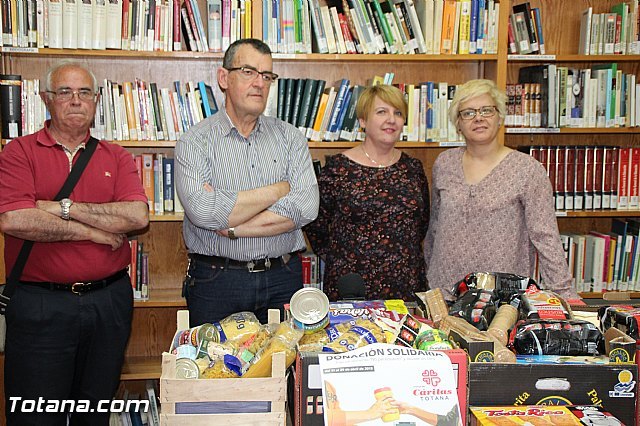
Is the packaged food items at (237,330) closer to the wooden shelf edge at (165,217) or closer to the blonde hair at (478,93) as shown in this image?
the blonde hair at (478,93)

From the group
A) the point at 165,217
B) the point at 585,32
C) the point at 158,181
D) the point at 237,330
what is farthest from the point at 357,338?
the point at 585,32

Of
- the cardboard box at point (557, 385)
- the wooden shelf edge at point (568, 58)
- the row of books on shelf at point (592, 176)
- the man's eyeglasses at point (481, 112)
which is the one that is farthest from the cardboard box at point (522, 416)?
the wooden shelf edge at point (568, 58)

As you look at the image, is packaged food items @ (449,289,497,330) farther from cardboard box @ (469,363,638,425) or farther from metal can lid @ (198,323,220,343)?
metal can lid @ (198,323,220,343)

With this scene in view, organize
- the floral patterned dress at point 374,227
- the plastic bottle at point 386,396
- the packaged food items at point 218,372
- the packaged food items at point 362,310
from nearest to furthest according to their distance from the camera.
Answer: the plastic bottle at point 386,396 < the packaged food items at point 218,372 < the packaged food items at point 362,310 < the floral patterned dress at point 374,227

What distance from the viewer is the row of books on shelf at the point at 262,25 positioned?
10.7 feet

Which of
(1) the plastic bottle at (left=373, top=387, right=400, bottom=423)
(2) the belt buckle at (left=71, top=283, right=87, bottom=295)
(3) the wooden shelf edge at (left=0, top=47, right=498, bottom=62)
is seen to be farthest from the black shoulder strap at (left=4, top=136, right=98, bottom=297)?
(1) the plastic bottle at (left=373, top=387, right=400, bottom=423)

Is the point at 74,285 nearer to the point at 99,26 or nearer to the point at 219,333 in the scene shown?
the point at 219,333

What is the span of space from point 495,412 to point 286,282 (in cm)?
144

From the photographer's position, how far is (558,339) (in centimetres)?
152

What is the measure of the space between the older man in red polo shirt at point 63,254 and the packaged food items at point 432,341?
1.47 metres

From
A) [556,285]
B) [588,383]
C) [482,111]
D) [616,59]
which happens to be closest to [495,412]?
[588,383]

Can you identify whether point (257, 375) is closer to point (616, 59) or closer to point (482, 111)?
point (482, 111)

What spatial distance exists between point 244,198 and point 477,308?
1.12 meters

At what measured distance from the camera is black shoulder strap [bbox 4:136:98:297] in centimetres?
252
